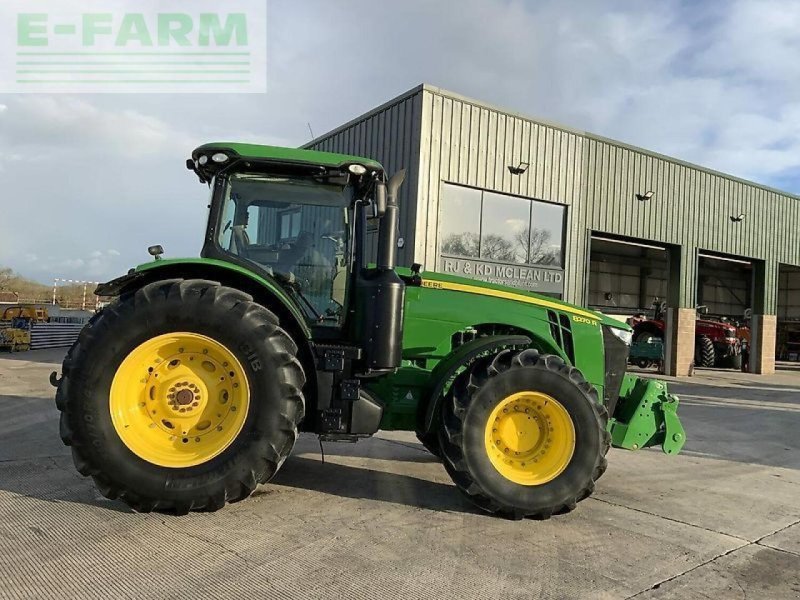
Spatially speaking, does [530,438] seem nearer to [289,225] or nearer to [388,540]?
[388,540]

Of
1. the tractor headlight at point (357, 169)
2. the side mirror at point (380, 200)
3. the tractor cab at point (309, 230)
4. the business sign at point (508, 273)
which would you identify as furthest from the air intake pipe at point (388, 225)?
the business sign at point (508, 273)

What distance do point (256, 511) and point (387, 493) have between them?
1091 millimetres

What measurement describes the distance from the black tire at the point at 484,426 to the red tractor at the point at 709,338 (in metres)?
17.7

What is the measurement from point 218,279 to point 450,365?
180cm

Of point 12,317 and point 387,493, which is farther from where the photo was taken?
point 12,317

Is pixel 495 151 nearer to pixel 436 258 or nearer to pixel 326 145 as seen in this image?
pixel 436 258

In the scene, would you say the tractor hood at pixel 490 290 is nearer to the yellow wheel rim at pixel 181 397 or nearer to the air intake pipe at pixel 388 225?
Result: the air intake pipe at pixel 388 225

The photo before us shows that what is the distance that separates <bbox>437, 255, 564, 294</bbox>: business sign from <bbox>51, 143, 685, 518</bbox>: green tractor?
24.0 feet

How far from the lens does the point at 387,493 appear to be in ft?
15.3

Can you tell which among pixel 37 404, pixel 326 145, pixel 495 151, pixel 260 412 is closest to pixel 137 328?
pixel 260 412

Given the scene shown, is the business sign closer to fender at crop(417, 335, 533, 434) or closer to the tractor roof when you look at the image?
fender at crop(417, 335, 533, 434)

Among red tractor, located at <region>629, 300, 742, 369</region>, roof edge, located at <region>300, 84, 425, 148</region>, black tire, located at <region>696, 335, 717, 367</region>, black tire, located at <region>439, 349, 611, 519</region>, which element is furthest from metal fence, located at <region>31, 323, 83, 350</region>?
black tire, located at <region>696, 335, 717, 367</region>

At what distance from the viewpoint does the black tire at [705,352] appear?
2089 cm

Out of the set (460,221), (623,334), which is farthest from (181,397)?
(460,221)
